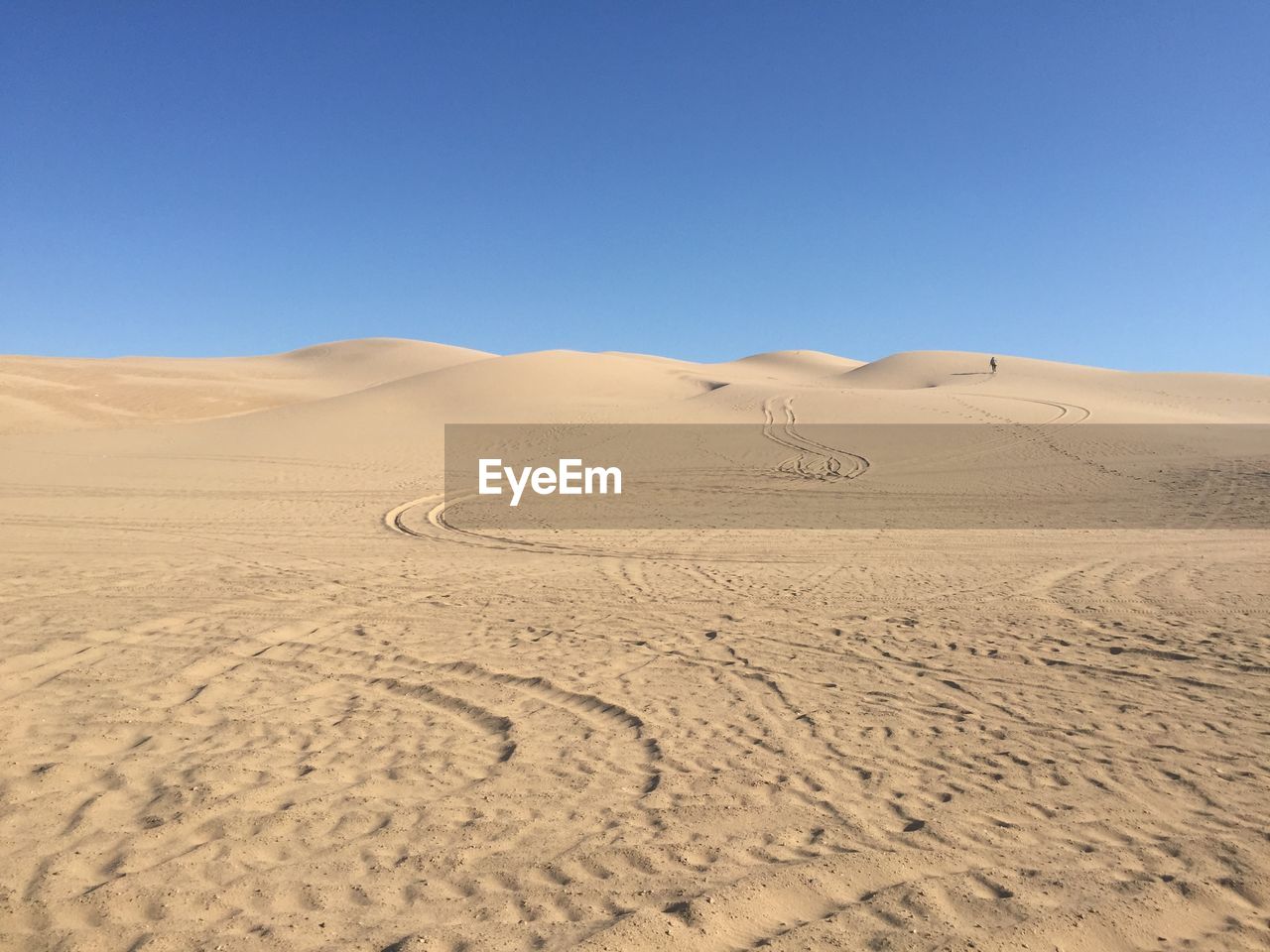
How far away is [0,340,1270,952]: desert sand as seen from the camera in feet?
10.9

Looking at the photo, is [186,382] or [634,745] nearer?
[634,745]

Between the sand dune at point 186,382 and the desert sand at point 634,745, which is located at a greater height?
the sand dune at point 186,382

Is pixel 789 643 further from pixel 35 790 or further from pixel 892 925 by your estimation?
pixel 35 790

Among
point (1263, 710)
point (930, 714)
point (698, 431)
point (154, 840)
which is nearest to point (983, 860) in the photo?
point (930, 714)

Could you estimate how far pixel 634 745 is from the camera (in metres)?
5.00

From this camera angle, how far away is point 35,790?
4.27 metres

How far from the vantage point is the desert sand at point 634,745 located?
3.32m

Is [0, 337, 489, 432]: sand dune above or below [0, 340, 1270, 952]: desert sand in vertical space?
above

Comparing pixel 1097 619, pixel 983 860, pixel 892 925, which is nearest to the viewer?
pixel 892 925

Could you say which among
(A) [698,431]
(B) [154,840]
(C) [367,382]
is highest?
(C) [367,382]

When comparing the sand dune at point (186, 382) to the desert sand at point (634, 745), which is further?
the sand dune at point (186, 382)

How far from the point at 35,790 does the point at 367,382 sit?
8205cm

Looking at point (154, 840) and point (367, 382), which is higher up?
point (367, 382)

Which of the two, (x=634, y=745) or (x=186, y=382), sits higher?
(x=186, y=382)
